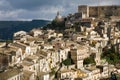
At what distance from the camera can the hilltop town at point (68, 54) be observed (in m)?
49.6

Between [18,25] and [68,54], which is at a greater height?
[68,54]

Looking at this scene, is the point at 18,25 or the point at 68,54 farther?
the point at 18,25

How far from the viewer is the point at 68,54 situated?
6031 centimetres

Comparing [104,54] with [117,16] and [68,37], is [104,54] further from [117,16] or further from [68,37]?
[117,16]

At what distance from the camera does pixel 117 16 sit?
94062 millimetres

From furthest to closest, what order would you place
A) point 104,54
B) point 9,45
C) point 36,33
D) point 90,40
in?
point 36,33
point 90,40
point 104,54
point 9,45

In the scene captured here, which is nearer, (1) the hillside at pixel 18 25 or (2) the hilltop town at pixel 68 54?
(2) the hilltop town at pixel 68 54

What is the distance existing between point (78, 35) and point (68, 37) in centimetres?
160

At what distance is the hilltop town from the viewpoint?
4962cm

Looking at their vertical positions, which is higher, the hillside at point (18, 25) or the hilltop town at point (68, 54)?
the hilltop town at point (68, 54)

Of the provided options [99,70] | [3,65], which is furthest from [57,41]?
[3,65]

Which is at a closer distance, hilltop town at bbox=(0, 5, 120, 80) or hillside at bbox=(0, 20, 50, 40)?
hilltop town at bbox=(0, 5, 120, 80)

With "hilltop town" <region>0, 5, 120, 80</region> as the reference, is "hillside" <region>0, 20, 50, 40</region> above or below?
below

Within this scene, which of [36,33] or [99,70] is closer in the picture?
[99,70]
